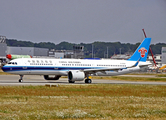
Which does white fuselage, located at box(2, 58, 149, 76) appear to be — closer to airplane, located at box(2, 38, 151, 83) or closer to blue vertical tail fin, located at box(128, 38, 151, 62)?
airplane, located at box(2, 38, 151, 83)

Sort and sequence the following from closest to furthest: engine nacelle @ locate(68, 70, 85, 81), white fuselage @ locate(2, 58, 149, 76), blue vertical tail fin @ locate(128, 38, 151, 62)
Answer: white fuselage @ locate(2, 58, 149, 76)
engine nacelle @ locate(68, 70, 85, 81)
blue vertical tail fin @ locate(128, 38, 151, 62)

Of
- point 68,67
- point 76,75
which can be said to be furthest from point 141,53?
point 76,75

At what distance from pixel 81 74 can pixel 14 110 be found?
100 ft

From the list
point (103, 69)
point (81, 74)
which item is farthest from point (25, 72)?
point (103, 69)

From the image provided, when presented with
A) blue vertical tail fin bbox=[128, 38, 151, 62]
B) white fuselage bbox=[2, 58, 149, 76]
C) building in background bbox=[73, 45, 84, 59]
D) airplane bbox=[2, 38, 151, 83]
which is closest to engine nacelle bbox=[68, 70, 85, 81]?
airplane bbox=[2, 38, 151, 83]

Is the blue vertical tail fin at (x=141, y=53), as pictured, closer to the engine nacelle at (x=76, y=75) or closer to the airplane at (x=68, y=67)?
the airplane at (x=68, y=67)

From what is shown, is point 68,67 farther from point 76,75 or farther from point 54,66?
point 76,75

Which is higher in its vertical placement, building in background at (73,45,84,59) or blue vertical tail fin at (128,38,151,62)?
building in background at (73,45,84,59)

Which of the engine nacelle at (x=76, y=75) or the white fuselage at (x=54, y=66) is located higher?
the white fuselage at (x=54, y=66)


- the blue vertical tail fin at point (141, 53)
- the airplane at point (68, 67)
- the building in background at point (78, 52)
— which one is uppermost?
the building in background at point (78, 52)

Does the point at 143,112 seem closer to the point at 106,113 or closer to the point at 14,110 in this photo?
the point at 106,113

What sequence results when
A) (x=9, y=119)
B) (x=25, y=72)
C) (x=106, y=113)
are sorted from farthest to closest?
(x=25, y=72)
(x=106, y=113)
(x=9, y=119)

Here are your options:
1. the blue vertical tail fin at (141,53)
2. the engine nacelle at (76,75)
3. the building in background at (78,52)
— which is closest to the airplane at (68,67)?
the engine nacelle at (76,75)

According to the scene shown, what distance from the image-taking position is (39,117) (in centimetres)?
1642
